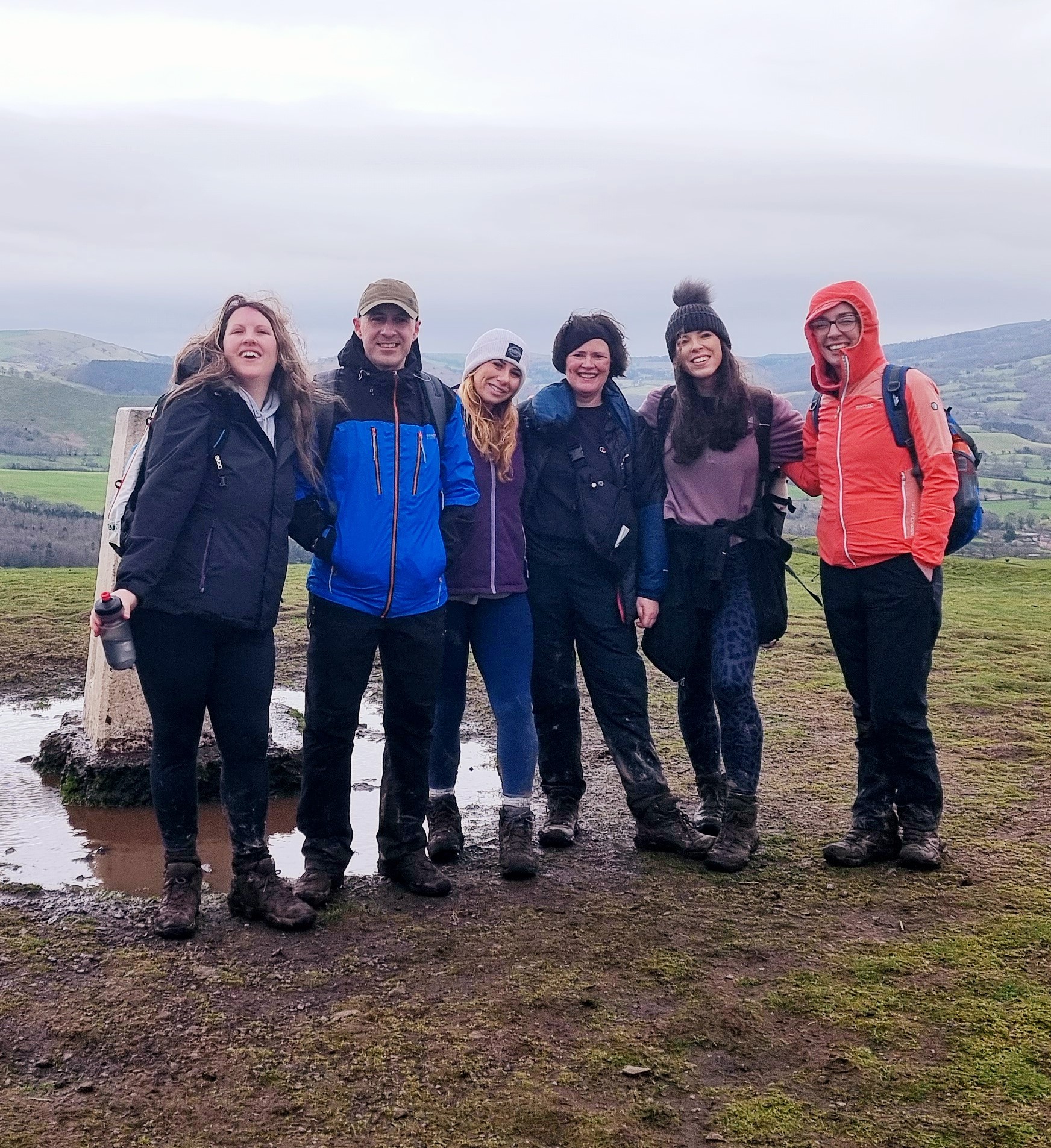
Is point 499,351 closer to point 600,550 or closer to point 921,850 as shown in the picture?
point 600,550

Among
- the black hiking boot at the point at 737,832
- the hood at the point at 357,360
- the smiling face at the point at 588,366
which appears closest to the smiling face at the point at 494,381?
the smiling face at the point at 588,366

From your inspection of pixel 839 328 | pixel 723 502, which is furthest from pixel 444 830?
pixel 839 328

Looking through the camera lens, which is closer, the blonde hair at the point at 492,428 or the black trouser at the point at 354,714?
the black trouser at the point at 354,714

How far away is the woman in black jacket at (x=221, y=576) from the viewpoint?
4344mm

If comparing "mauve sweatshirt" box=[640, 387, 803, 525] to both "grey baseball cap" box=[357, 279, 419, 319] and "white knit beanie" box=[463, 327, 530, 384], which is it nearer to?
"white knit beanie" box=[463, 327, 530, 384]

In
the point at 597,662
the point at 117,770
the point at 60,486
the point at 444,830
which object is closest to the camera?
the point at 444,830

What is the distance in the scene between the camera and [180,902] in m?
4.59

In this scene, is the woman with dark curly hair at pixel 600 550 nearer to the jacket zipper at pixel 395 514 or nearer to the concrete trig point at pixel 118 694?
the jacket zipper at pixel 395 514

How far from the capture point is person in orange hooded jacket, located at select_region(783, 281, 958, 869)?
513 centimetres

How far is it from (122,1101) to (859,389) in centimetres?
439

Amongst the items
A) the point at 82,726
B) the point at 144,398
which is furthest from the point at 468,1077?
the point at 144,398

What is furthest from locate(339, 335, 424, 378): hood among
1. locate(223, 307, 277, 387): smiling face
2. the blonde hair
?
the blonde hair

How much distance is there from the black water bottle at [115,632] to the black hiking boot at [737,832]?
3.00m

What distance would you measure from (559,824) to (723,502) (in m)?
1.98
